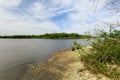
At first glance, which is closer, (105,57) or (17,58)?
A: (105,57)

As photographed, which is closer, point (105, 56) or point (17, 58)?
point (105, 56)

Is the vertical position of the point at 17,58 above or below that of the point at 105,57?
below

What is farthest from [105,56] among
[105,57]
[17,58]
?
[17,58]

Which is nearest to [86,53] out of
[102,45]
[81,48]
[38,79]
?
[81,48]

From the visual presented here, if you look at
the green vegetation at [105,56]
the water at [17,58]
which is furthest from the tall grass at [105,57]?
the water at [17,58]

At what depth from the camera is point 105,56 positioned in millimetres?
9500

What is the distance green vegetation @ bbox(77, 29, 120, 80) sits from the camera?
831 cm

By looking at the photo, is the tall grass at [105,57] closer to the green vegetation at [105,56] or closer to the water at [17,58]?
the green vegetation at [105,56]

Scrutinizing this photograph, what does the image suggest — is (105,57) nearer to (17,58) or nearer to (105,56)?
(105,56)

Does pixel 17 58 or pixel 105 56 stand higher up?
pixel 105 56

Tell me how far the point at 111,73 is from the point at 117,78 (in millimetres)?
493

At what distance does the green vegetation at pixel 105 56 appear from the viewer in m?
8.31

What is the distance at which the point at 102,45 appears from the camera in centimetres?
957

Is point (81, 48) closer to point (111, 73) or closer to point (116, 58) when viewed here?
point (116, 58)
